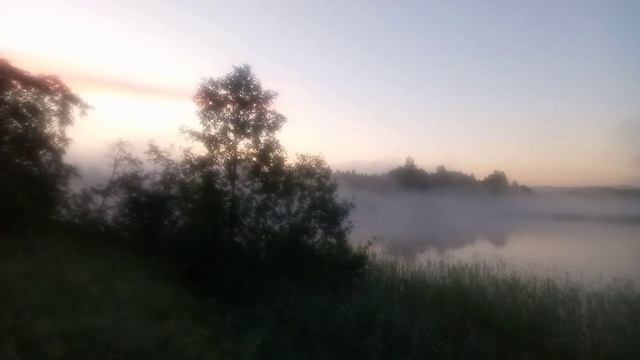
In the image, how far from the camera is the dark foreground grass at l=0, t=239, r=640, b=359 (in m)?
10.2

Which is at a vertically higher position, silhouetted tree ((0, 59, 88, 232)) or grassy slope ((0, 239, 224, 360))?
silhouetted tree ((0, 59, 88, 232))

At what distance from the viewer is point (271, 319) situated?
13.0 metres

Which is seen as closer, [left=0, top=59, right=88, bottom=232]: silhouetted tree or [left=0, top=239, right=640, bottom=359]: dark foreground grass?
[left=0, top=239, right=640, bottom=359]: dark foreground grass

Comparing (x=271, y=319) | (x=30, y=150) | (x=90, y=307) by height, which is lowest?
(x=271, y=319)

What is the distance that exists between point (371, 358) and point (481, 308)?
4211 millimetres

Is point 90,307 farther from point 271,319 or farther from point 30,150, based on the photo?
point 30,150

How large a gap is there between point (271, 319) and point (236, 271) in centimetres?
263

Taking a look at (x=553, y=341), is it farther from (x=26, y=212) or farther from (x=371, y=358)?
(x=26, y=212)

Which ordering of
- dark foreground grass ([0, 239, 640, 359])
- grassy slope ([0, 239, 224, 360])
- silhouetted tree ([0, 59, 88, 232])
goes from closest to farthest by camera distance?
1. grassy slope ([0, 239, 224, 360])
2. dark foreground grass ([0, 239, 640, 359])
3. silhouetted tree ([0, 59, 88, 232])

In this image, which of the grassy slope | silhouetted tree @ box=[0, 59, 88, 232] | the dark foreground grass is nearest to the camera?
the grassy slope

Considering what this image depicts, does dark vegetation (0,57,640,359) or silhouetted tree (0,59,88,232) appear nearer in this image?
dark vegetation (0,57,640,359)

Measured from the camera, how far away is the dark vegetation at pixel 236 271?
11.8 meters

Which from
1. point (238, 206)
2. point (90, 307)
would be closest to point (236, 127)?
point (238, 206)

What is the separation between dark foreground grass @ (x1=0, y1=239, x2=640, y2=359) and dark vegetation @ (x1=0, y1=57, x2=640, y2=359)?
5cm
